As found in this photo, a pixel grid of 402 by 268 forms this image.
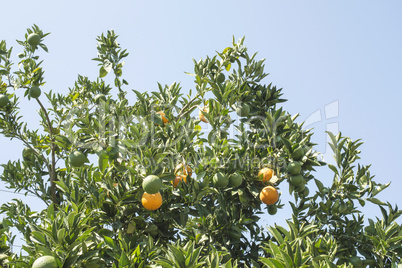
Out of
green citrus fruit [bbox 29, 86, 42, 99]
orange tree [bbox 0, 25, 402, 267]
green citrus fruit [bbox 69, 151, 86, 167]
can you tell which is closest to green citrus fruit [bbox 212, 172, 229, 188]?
orange tree [bbox 0, 25, 402, 267]

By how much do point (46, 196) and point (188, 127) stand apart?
2.33 meters

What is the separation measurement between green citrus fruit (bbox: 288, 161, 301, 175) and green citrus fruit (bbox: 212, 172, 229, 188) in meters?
0.66

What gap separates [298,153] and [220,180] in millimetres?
878

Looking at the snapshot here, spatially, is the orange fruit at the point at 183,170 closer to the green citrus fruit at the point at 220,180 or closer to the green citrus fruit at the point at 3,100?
the green citrus fruit at the point at 220,180

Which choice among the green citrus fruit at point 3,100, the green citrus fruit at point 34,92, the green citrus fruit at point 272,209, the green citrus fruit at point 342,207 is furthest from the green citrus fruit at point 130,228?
the green citrus fruit at point 3,100

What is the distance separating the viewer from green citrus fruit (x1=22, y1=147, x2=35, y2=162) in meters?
5.30

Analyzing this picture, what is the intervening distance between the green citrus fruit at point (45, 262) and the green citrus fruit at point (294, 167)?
7.63 ft

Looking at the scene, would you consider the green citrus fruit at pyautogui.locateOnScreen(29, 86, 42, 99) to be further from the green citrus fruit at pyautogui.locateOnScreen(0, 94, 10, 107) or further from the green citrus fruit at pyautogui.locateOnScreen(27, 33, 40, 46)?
the green citrus fruit at pyautogui.locateOnScreen(27, 33, 40, 46)

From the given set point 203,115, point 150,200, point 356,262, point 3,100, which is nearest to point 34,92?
point 3,100

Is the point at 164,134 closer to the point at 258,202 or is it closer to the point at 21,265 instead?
the point at 258,202

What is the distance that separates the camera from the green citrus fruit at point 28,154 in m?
5.30

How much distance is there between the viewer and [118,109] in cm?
379

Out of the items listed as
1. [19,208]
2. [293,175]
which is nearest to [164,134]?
[293,175]

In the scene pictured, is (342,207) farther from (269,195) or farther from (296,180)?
(269,195)
